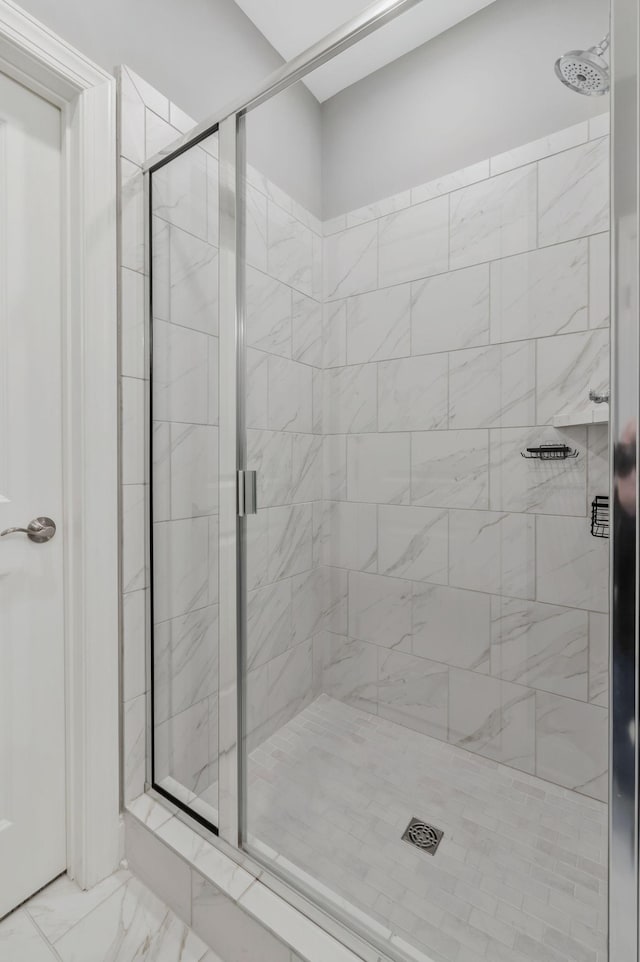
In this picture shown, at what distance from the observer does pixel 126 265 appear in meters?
1.13

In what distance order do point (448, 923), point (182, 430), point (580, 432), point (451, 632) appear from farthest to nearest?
1. point (451, 632)
2. point (580, 432)
3. point (182, 430)
4. point (448, 923)

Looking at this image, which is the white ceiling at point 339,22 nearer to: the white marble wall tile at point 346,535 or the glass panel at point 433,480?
the glass panel at point 433,480

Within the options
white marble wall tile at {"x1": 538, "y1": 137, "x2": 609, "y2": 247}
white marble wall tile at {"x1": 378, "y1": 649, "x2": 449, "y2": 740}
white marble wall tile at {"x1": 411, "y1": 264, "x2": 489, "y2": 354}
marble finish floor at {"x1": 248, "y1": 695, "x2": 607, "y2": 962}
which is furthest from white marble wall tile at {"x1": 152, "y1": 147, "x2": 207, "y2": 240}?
white marble wall tile at {"x1": 378, "y1": 649, "x2": 449, "y2": 740}

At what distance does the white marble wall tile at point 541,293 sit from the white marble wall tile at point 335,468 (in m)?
0.61

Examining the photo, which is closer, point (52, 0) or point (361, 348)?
point (52, 0)

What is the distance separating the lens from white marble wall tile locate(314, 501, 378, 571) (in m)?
1.65

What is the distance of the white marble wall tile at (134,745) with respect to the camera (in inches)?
45.1

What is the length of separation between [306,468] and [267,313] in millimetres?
516

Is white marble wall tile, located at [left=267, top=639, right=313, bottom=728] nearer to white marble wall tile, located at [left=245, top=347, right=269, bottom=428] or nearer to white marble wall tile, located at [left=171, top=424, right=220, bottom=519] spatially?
white marble wall tile, located at [left=171, top=424, right=220, bottom=519]

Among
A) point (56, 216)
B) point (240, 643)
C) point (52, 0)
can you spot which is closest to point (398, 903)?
point (240, 643)

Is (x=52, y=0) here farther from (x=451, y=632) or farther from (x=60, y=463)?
(x=451, y=632)

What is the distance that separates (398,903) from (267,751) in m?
0.51

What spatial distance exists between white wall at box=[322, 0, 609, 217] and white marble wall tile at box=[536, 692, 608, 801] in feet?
5.27

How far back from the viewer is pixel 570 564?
1.34 metres
